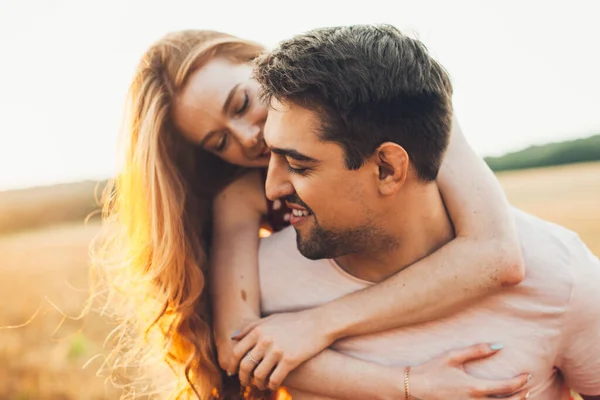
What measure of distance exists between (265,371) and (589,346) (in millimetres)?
999

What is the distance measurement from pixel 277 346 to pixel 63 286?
5.54 m

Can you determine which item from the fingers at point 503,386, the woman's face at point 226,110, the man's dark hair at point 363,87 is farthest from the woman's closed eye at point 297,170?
the fingers at point 503,386

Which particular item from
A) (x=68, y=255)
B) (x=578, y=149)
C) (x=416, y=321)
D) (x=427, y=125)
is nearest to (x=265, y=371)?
(x=416, y=321)

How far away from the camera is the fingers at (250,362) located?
7.41 ft

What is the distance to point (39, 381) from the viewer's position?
6375 mm

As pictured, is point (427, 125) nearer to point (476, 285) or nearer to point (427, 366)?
point (476, 285)

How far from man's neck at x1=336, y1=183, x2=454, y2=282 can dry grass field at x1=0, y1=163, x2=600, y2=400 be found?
2.99 m

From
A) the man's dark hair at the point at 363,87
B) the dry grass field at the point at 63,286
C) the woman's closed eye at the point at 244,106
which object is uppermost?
the man's dark hair at the point at 363,87

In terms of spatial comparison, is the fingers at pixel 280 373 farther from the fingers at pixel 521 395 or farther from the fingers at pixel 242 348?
the fingers at pixel 521 395

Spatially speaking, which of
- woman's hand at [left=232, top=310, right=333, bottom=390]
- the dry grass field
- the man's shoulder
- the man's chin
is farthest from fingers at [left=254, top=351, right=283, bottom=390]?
the dry grass field

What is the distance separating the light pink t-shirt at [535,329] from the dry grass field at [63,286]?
303 cm

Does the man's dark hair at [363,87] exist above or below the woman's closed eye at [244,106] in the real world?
above

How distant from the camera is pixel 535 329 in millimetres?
2191

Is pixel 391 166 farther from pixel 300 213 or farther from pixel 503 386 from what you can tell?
pixel 503 386
